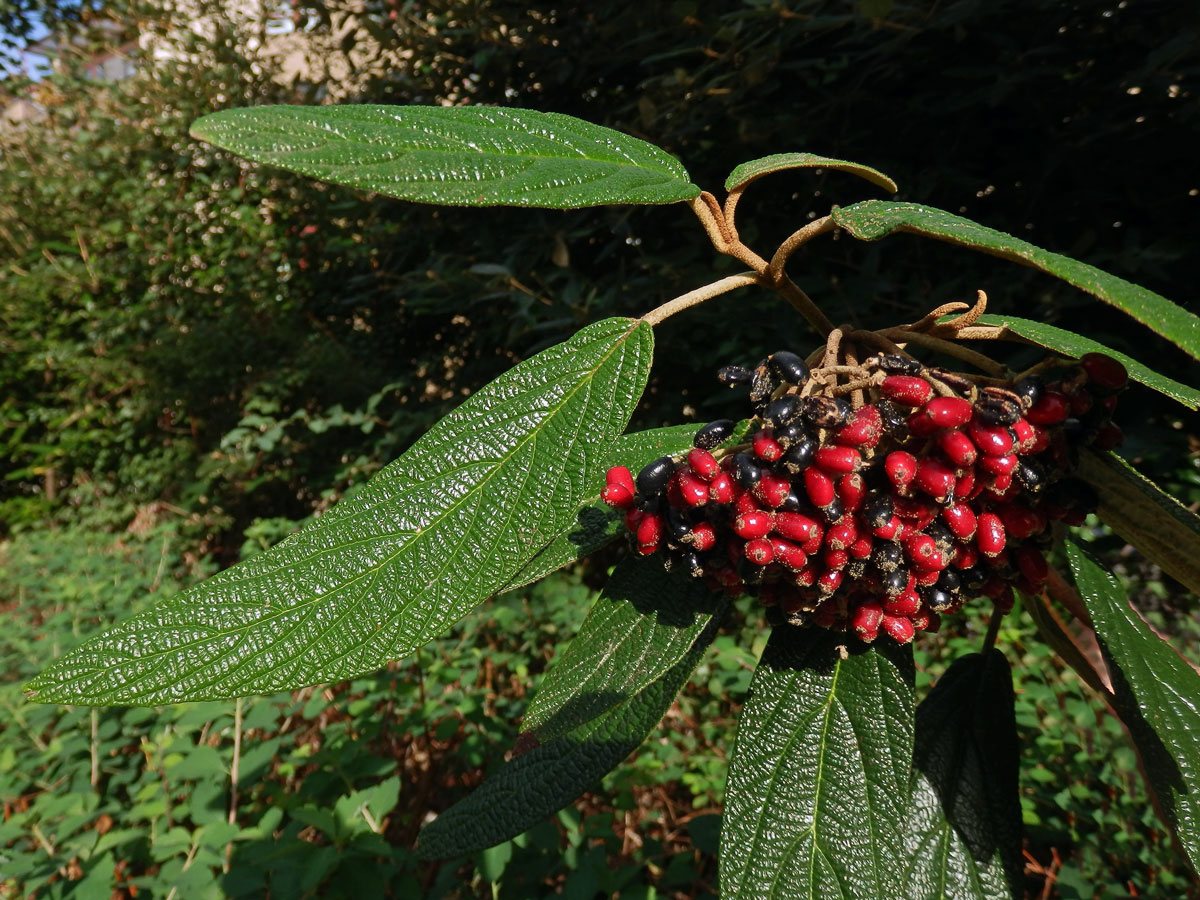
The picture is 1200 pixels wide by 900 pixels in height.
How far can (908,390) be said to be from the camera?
50 cm

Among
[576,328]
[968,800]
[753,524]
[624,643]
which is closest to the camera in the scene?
[753,524]

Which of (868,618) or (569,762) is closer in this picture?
(868,618)

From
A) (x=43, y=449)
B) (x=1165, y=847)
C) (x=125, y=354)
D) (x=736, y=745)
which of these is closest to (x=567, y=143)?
(x=736, y=745)

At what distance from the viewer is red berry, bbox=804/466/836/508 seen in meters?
0.52

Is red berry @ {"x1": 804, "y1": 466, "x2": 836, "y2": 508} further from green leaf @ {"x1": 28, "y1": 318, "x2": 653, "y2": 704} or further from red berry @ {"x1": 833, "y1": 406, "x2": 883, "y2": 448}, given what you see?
green leaf @ {"x1": 28, "y1": 318, "x2": 653, "y2": 704}

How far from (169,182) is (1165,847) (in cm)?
702

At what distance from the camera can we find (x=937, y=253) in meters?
2.34

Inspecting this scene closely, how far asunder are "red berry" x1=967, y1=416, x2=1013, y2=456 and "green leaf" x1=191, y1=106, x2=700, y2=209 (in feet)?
0.91

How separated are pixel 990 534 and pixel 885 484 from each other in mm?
96

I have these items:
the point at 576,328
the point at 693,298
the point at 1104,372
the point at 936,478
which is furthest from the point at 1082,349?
the point at 576,328

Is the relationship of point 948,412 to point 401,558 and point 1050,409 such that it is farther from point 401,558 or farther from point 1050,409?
point 401,558

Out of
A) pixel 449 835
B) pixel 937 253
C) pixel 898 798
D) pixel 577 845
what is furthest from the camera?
pixel 937 253

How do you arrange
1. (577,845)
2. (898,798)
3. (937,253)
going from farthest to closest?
(937,253), (577,845), (898,798)

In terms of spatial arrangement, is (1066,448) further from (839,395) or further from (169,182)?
(169,182)
